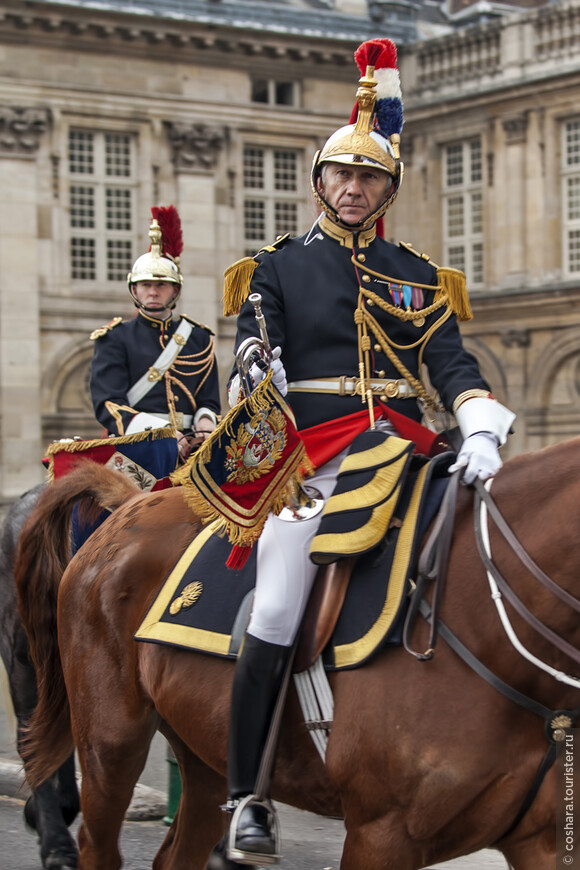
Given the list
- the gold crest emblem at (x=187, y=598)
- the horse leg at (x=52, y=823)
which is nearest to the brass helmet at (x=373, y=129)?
the gold crest emblem at (x=187, y=598)

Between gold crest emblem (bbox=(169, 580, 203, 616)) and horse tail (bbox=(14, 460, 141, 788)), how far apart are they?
83cm

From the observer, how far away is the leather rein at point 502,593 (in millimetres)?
3291

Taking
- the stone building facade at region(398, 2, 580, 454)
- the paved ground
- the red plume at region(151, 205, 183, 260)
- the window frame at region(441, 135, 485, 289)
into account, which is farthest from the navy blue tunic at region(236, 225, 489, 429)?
the window frame at region(441, 135, 485, 289)

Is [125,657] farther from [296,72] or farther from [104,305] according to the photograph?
[296,72]

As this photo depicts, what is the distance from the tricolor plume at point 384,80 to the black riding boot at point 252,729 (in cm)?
160

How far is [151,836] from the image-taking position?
19.9 ft

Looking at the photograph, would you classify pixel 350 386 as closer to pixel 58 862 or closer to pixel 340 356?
pixel 340 356

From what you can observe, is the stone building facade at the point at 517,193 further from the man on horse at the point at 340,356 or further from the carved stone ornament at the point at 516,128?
the man on horse at the point at 340,356

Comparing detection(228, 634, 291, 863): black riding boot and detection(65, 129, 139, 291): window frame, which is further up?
detection(65, 129, 139, 291): window frame

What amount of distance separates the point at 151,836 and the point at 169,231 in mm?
2904

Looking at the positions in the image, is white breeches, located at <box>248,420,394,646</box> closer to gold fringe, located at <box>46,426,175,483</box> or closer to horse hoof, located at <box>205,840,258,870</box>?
horse hoof, located at <box>205,840,258,870</box>

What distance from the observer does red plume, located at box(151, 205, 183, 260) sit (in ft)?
21.9

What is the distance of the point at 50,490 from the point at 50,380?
18.8 m

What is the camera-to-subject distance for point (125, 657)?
4.33m
